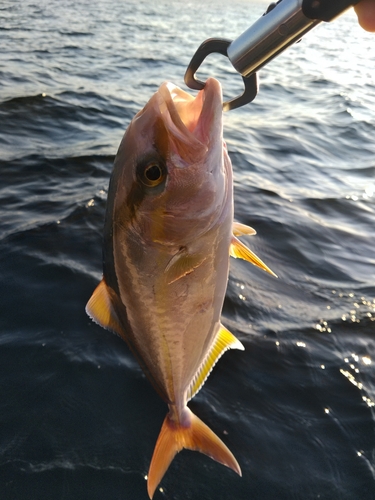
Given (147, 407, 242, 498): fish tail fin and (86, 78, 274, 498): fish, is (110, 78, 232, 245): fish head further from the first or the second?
(147, 407, 242, 498): fish tail fin

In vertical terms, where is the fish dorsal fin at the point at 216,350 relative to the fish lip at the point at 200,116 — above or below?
below

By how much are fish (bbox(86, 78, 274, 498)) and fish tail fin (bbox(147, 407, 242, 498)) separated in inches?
5.5

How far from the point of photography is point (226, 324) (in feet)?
12.8

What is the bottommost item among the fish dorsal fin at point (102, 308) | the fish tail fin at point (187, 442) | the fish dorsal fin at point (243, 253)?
the fish tail fin at point (187, 442)

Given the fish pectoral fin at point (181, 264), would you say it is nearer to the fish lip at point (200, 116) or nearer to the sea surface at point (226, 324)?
the fish lip at point (200, 116)

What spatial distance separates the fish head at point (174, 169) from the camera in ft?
5.46

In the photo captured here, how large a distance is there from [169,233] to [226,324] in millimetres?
2281

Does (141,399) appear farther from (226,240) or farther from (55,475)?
(226,240)

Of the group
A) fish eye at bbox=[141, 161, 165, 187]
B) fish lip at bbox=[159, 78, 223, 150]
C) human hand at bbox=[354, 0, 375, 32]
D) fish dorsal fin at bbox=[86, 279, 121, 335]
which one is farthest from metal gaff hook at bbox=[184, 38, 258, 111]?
fish dorsal fin at bbox=[86, 279, 121, 335]

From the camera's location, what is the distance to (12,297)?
3771 millimetres

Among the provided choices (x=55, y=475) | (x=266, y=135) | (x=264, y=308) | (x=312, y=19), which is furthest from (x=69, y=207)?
(x=266, y=135)

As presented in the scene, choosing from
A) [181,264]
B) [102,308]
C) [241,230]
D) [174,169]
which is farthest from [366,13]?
[102,308]

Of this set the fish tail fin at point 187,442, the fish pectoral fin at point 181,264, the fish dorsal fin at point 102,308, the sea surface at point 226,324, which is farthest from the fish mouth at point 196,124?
the sea surface at point 226,324

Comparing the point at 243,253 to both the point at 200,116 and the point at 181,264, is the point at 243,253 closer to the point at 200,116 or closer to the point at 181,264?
the point at 181,264
